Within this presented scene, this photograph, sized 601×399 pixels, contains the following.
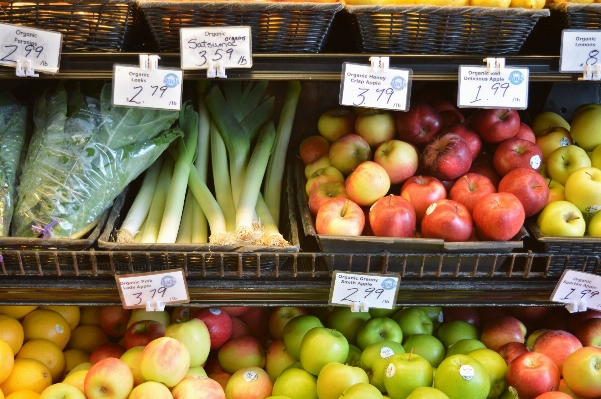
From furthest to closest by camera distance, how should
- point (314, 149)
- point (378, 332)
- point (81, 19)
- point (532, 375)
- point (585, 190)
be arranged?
point (314, 149), point (378, 332), point (585, 190), point (532, 375), point (81, 19)

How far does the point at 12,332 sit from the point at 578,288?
4.35ft

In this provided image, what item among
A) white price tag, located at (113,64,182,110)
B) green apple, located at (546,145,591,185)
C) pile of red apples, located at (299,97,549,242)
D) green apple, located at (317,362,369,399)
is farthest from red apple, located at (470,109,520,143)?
white price tag, located at (113,64,182,110)

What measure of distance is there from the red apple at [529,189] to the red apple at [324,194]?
39 centimetres

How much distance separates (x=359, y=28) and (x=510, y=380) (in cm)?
83

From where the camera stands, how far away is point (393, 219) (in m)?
1.23

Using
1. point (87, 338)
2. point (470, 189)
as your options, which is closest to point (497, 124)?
point (470, 189)

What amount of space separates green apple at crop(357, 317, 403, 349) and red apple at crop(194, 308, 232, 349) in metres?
0.34

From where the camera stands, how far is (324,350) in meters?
1.27

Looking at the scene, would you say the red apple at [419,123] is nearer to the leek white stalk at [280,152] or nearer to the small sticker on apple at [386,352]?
the leek white stalk at [280,152]

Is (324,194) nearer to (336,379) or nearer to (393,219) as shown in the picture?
(393,219)

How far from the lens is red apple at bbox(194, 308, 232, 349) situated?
56.1 inches

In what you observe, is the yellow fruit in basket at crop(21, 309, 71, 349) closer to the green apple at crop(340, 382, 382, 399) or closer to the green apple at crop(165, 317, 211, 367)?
the green apple at crop(165, 317, 211, 367)

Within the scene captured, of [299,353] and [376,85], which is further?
[299,353]

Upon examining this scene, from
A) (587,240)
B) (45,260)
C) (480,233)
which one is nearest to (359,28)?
(480,233)
